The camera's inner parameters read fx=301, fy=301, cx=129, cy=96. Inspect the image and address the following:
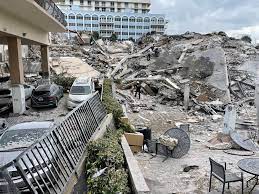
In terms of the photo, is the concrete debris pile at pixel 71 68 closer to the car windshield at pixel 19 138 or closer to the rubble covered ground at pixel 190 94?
the rubble covered ground at pixel 190 94

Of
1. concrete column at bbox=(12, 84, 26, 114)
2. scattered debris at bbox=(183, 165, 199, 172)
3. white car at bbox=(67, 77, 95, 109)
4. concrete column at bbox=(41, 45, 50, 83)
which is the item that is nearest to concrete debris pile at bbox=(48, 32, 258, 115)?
white car at bbox=(67, 77, 95, 109)

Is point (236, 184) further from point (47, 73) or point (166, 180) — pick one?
point (47, 73)

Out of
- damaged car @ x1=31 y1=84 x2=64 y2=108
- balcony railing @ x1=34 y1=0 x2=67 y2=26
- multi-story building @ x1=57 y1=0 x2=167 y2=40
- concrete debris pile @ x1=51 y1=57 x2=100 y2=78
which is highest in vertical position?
multi-story building @ x1=57 y1=0 x2=167 y2=40

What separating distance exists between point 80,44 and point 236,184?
170 feet

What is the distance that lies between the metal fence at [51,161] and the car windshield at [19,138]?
1496mm

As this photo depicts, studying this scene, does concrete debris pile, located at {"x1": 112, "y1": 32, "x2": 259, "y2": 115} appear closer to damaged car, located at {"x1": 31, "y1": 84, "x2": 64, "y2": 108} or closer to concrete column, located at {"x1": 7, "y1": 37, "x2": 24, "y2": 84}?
damaged car, located at {"x1": 31, "y1": 84, "x2": 64, "y2": 108}

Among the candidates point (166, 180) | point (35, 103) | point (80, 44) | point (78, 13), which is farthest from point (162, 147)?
point (78, 13)

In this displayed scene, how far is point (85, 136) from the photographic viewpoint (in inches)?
354

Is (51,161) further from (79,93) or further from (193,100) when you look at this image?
(193,100)

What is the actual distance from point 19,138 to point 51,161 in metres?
3.63

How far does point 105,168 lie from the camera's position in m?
7.03

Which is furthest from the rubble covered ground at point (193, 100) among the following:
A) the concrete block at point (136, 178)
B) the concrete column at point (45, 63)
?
the concrete column at point (45, 63)

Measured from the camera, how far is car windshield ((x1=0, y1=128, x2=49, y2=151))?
8.69 metres

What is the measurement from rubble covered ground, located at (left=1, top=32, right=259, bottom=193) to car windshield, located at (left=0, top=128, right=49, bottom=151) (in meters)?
3.85
